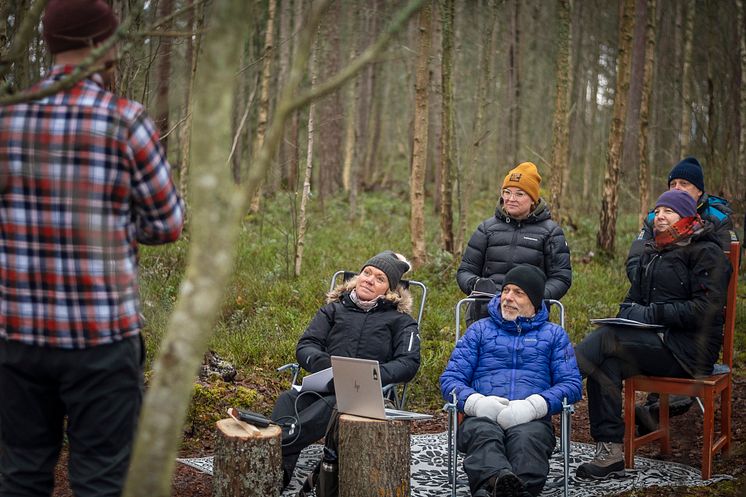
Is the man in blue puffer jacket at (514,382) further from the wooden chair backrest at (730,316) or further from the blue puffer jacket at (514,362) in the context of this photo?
the wooden chair backrest at (730,316)

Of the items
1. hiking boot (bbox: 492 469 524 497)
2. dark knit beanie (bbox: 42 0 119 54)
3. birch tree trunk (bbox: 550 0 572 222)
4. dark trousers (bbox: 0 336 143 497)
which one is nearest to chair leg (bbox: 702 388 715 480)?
hiking boot (bbox: 492 469 524 497)

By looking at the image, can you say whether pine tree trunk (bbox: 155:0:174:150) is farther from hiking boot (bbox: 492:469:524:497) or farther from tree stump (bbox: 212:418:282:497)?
hiking boot (bbox: 492:469:524:497)

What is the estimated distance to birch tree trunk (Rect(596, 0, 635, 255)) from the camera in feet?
35.4

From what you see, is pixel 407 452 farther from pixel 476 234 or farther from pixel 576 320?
pixel 576 320

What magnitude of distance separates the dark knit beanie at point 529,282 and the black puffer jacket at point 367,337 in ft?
2.47

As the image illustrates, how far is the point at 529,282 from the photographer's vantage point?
487cm

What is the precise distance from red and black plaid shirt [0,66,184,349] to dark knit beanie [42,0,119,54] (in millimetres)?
93

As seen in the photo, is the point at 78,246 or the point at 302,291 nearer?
the point at 78,246

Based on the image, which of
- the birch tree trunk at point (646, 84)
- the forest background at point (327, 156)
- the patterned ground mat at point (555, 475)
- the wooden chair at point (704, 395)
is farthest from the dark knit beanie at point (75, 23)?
the birch tree trunk at point (646, 84)

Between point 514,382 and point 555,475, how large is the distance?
87 cm

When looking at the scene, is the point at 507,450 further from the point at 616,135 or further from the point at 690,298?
the point at 616,135

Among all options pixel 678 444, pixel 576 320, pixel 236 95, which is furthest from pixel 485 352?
pixel 236 95

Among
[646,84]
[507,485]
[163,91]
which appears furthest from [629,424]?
[646,84]

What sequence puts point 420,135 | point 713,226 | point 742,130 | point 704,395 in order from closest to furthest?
point 704,395 → point 713,226 → point 420,135 → point 742,130
